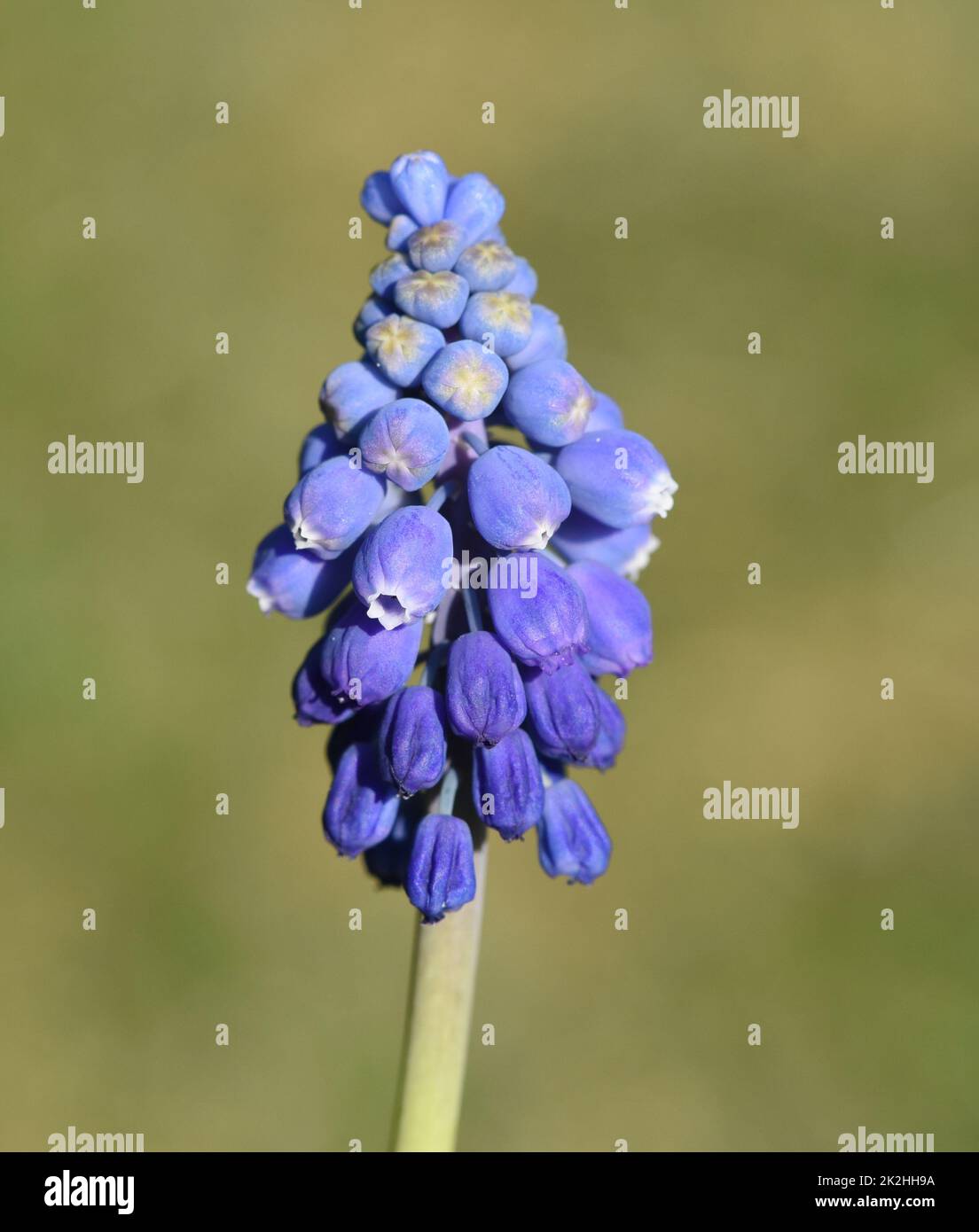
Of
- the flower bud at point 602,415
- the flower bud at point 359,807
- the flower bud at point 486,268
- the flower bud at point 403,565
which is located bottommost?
the flower bud at point 359,807

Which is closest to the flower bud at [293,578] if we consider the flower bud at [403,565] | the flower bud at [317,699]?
the flower bud at [317,699]

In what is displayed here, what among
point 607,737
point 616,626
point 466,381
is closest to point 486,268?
point 466,381

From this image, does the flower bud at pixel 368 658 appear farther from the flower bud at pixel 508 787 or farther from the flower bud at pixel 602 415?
the flower bud at pixel 602 415

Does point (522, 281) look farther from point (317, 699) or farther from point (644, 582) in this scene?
point (644, 582)

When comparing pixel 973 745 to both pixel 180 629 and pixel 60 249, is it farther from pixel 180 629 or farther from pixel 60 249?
pixel 60 249

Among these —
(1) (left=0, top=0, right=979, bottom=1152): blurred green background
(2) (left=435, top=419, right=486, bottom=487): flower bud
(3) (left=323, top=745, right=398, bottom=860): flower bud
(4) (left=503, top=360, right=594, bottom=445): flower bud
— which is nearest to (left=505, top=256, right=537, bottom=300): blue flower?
(4) (left=503, top=360, right=594, bottom=445): flower bud

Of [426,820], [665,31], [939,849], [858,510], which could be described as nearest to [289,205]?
[665,31]
